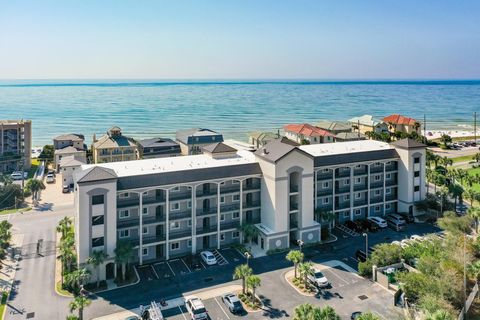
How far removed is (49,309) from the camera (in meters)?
35.6

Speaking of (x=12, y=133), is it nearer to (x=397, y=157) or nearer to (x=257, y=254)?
(x=257, y=254)

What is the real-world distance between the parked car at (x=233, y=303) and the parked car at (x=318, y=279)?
27.0 feet

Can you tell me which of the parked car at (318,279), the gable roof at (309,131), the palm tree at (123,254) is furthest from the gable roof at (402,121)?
the palm tree at (123,254)

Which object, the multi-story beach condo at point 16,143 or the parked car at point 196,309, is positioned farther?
the multi-story beach condo at point 16,143

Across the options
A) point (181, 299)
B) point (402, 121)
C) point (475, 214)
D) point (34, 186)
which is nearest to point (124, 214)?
point (181, 299)

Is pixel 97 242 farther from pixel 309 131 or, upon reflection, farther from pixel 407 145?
pixel 309 131

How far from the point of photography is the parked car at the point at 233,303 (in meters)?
A: 34.9

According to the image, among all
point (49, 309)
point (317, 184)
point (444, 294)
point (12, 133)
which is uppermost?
point (12, 133)

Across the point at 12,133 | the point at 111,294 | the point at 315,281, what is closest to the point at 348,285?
the point at 315,281

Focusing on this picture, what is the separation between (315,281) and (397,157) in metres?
27.4

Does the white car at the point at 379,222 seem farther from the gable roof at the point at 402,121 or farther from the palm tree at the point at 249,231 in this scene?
the gable roof at the point at 402,121

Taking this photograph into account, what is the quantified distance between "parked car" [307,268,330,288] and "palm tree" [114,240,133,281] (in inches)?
714

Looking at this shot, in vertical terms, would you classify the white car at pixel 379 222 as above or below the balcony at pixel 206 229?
below

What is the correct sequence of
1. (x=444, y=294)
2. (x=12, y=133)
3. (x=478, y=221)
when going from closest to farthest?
(x=444, y=294)
(x=478, y=221)
(x=12, y=133)
